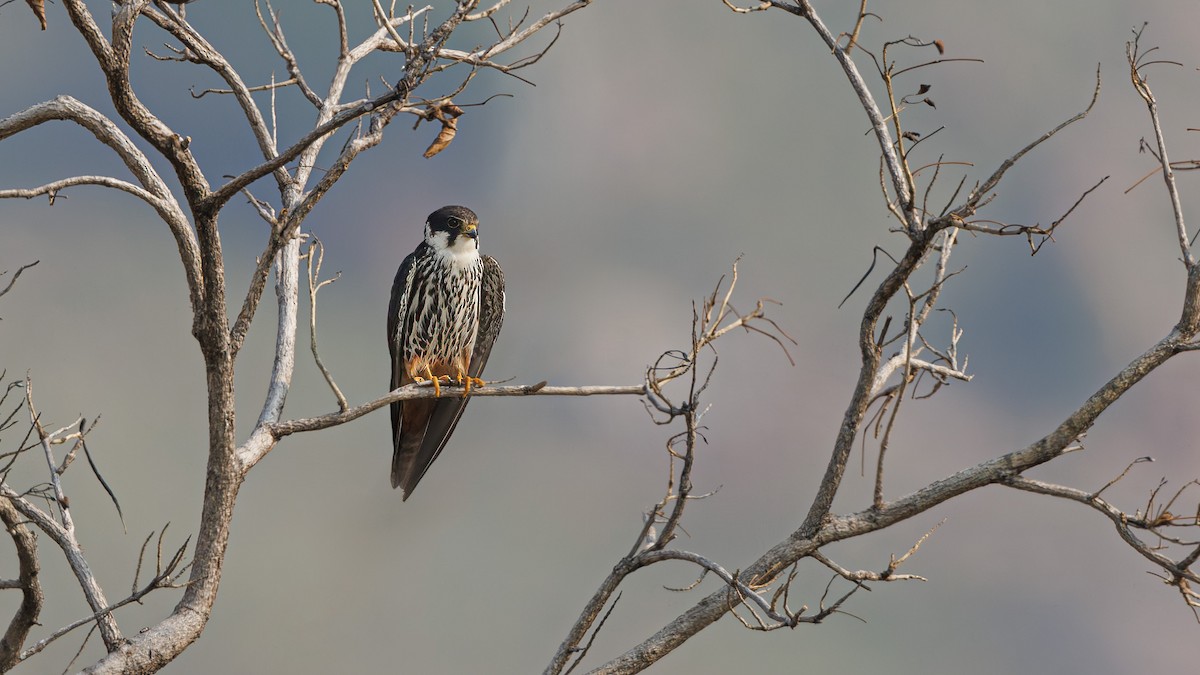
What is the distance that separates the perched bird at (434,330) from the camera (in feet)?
17.9

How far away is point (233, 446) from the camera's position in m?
3.93

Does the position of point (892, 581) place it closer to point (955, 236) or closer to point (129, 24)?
point (955, 236)

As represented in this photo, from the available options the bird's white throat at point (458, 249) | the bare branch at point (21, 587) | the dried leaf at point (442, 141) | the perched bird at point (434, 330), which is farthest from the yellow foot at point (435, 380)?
the bare branch at point (21, 587)

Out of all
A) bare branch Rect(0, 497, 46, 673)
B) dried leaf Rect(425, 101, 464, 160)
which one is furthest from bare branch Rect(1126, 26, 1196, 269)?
bare branch Rect(0, 497, 46, 673)

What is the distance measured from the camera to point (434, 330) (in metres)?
5.58

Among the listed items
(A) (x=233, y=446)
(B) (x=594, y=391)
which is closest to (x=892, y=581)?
(B) (x=594, y=391)

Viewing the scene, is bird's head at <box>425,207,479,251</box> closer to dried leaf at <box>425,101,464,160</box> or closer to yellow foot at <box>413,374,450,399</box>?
yellow foot at <box>413,374,450,399</box>

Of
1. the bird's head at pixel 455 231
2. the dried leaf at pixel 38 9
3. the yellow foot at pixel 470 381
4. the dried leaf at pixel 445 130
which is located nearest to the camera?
the dried leaf at pixel 38 9

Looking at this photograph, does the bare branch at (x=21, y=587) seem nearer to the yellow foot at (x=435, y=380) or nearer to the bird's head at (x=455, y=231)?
the yellow foot at (x=435, y=380)

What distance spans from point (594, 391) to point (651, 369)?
35 cm

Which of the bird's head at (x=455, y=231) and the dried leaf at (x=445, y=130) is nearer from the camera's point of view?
the dried leaf at (x=445, y=130)

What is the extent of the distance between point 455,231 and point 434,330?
56cm

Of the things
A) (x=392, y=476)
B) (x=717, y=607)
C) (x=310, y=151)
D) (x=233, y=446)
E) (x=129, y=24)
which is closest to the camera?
(x=129, y=24)

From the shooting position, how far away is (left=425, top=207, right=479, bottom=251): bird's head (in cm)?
566
